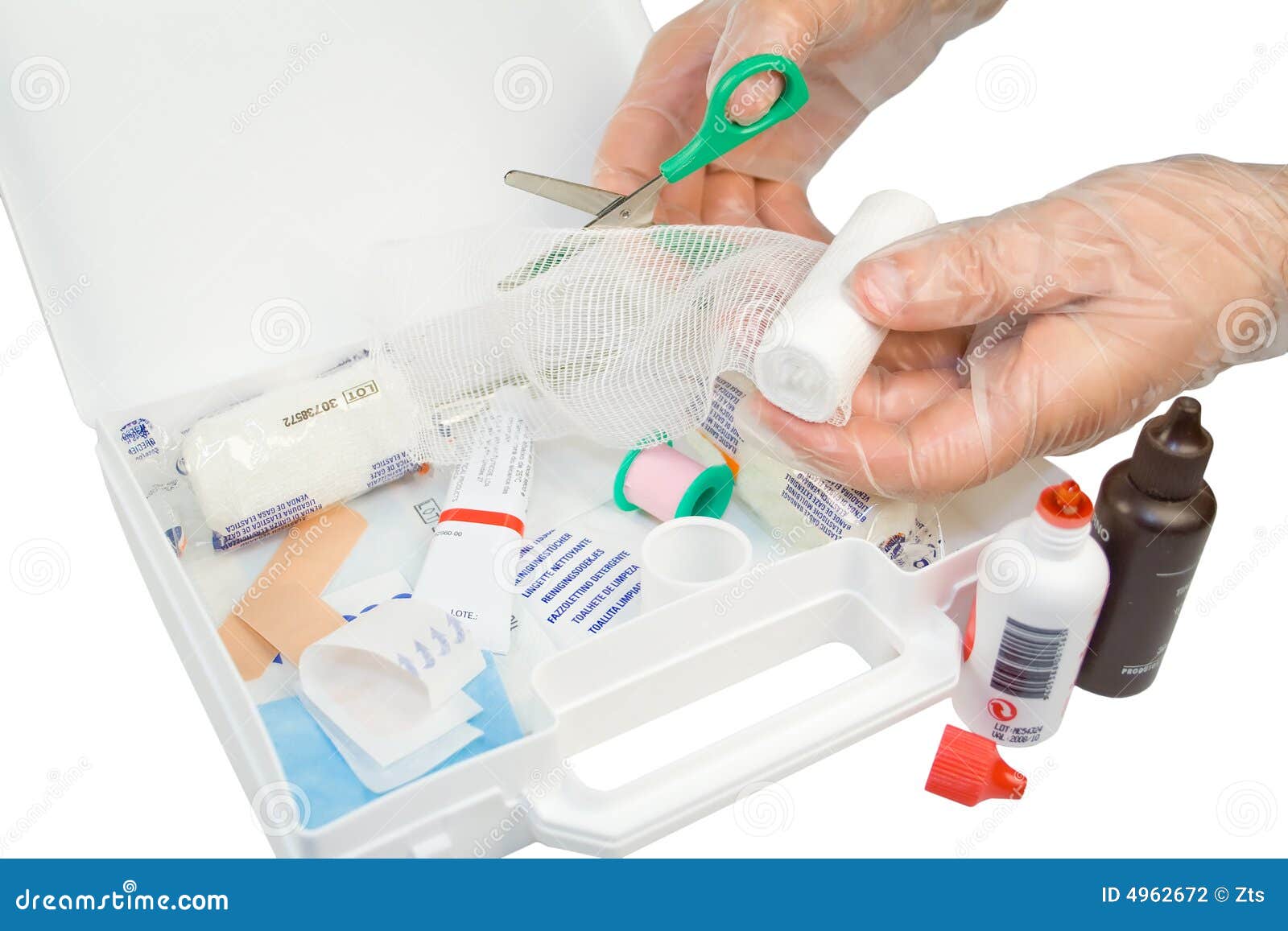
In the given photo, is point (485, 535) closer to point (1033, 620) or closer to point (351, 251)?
point (351, 251)

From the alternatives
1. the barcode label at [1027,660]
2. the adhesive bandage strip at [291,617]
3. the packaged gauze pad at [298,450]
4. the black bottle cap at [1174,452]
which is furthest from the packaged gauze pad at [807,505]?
the adhesive bandage strip at [291,617]

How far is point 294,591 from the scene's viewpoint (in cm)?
142

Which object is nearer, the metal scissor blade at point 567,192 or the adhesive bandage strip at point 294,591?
the adhesive bandage strip at point 294,591

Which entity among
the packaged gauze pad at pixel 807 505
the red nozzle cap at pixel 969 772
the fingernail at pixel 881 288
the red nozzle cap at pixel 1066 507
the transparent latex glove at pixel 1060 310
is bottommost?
the red nozzle cap at pixel 969 772

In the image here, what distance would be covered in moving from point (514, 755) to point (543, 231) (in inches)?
28.0

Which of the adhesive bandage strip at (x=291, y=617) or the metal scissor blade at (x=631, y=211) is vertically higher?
the metal scissor blade at (x=631, y=211)

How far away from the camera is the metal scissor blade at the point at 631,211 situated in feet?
5.11

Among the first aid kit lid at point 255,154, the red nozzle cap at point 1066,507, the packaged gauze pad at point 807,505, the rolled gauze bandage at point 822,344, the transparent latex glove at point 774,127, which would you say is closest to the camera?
the red nozzle cap at point 1066,507

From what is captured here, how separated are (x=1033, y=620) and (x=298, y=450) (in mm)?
899

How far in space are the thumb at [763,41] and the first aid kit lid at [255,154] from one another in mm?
413

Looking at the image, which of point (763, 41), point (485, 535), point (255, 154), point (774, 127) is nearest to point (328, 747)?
point (485, 535)

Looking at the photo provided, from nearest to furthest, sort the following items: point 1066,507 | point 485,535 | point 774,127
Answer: point 1066,507
point 485,535
point 774,127

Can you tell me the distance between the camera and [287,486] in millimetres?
1504

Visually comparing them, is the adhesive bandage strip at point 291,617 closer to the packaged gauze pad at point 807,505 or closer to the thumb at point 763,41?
the packaged gauze pad at point 807,505
